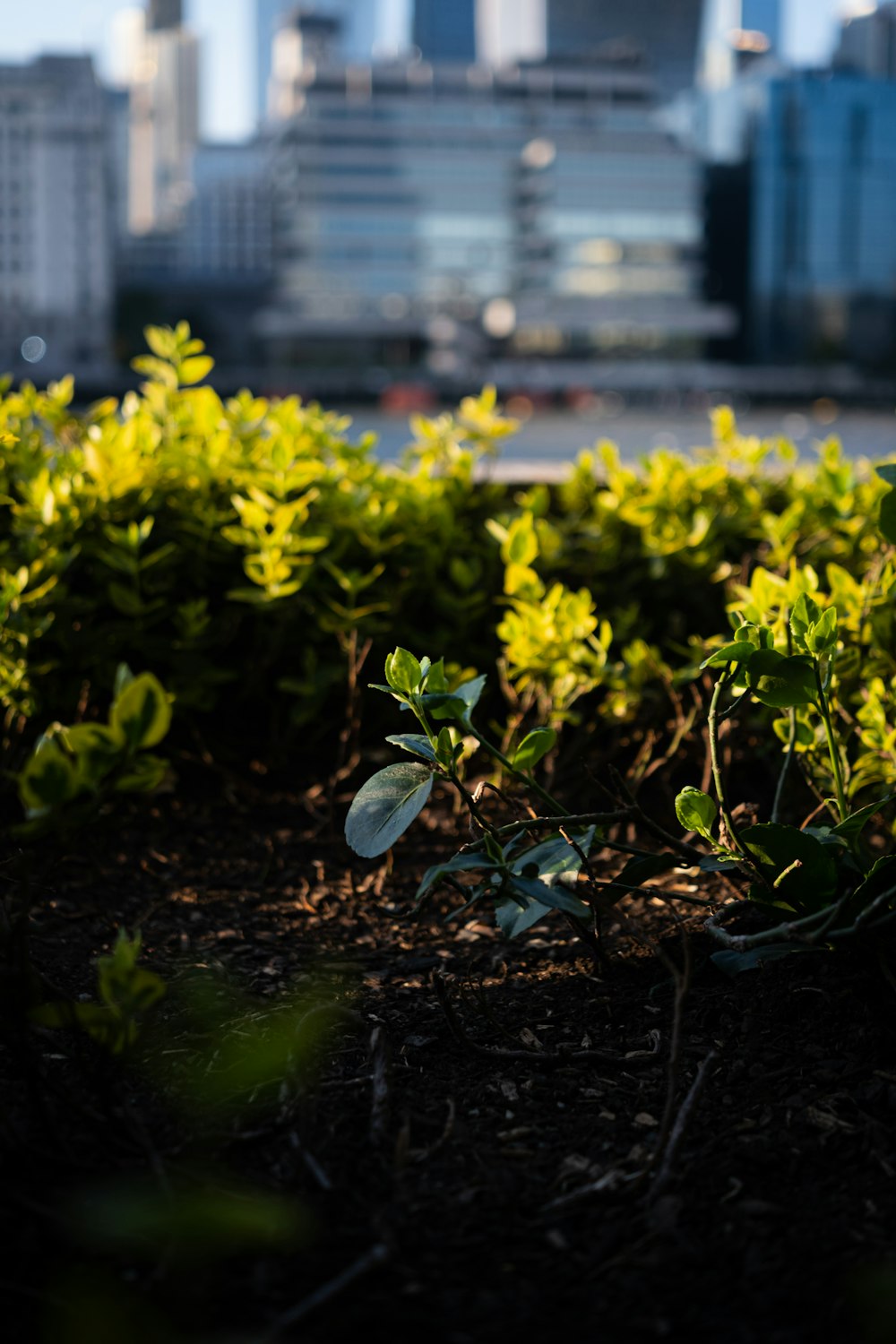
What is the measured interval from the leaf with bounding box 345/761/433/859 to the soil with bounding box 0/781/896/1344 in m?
0.18

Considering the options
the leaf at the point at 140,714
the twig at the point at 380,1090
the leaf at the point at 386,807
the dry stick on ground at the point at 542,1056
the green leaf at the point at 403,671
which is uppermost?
the leaf at the point at 140,714

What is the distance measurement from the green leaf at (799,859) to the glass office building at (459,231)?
92375 mm

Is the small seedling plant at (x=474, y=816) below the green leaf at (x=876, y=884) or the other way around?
the other way around

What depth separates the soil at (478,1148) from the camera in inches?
41.3

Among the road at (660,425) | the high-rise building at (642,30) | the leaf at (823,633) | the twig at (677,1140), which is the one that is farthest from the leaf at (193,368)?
the high-rise building at (642,30)

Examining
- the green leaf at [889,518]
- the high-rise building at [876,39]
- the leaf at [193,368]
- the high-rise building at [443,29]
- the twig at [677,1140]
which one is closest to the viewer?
the twig at [677,1140]

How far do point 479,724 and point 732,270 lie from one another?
10737cm

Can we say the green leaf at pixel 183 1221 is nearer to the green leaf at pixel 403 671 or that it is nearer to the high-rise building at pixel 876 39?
the green leaf at pixel 403 671

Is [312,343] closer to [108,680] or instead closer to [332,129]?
[332,129]

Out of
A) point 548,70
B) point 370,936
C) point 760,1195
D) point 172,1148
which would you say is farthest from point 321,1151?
point 548,70

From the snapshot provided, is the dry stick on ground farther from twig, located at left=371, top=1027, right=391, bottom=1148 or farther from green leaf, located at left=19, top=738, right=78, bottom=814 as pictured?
green leaf, located at left=19, top=738, right=78, bottom=814

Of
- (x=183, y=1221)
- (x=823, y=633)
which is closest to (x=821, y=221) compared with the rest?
(x=823, y=633)

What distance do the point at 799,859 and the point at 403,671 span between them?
18.8 inches

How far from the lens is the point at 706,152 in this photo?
113 meters
